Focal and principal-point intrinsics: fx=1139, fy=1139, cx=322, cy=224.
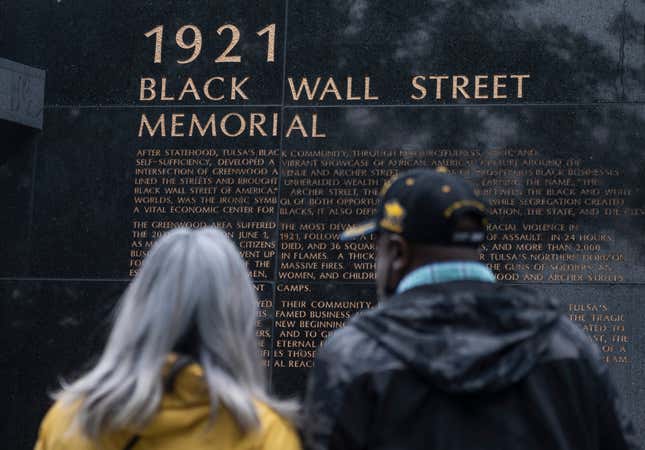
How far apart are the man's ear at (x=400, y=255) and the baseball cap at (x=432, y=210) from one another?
18mm

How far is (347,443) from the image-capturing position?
105 inches

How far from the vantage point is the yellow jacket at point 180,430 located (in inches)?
104

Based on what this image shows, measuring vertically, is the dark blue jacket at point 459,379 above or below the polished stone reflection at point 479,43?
below

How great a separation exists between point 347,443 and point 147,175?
6.49 metres

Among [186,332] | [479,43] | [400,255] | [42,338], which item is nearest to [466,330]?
[400,255]

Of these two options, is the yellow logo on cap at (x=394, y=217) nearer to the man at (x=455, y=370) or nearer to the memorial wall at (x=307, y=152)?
the man at (x=455, y=370)

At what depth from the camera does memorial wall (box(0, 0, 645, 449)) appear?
827cm

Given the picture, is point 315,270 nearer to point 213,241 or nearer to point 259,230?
point 259,230

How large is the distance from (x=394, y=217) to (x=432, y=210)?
0.32ft

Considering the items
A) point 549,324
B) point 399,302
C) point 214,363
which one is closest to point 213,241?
point 214,363

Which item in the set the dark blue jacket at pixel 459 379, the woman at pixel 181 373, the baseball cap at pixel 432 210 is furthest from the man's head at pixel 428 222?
the woman at pixel 181 373

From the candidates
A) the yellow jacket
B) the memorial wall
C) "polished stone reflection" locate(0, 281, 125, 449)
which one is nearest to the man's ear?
the yellow jacket

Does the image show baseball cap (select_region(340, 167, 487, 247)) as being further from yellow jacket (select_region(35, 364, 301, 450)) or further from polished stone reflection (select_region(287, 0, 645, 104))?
polished stone reflection (select_region(287, 0, 645, 104))

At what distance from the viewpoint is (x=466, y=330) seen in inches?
106
